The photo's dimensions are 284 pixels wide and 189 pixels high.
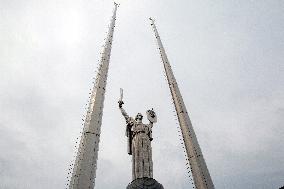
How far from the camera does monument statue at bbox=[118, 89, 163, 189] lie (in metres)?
9.50

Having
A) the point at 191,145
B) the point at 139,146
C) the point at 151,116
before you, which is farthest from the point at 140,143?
the point at 191,145

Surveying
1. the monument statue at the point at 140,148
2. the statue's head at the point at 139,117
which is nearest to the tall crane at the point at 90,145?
the monument statue at the point at 140,148

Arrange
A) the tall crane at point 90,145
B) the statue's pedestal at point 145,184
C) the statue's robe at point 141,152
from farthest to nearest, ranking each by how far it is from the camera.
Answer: the statue's robe at point 141,152
the statue's pedestal at point 145,184
the tall crane at point 90,145

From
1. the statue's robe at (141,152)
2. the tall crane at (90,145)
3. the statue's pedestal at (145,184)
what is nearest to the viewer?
the tall crane at (90,145)

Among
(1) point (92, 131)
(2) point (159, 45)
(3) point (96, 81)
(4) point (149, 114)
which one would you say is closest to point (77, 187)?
(1) point (92, 131)

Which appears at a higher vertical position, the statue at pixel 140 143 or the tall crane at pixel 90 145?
the statue at pixel 140 143

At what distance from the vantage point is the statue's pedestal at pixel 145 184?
9266 mm

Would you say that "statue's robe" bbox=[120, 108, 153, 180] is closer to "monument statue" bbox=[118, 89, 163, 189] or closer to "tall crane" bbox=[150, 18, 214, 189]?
"monument statue" bbox=[118, 89, 163, 189]

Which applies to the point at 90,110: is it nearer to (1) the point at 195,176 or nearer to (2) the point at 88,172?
(2) the point at 88,172

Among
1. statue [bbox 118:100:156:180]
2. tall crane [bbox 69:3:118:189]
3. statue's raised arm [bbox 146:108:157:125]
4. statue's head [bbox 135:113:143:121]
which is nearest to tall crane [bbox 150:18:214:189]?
statue's raised arm [bbox 146:108:157:125]

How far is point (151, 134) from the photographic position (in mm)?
12414

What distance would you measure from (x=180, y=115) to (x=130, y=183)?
3838mm

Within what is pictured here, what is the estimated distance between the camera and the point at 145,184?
934cm

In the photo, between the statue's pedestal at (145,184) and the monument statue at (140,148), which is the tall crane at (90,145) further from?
the monument statue at (140,148)
